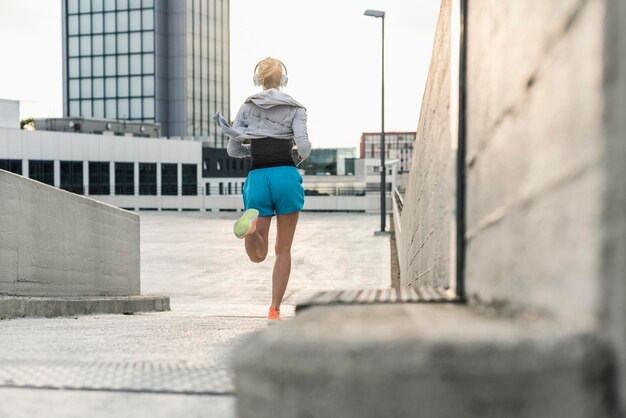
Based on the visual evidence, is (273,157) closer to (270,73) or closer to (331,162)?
(270,73)

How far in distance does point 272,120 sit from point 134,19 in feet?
252

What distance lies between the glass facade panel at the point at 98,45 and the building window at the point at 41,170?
26.9 metres

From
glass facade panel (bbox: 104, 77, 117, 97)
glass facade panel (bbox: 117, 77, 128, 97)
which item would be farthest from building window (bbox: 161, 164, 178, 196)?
glass facade panel (bbox: 104, 77, 117, 97)

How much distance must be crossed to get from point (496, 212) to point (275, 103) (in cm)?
295

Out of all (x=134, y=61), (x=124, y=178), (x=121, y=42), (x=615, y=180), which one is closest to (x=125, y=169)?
(x=124, y=178)

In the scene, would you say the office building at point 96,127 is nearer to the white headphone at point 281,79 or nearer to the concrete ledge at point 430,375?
the white headphone at point 281,79

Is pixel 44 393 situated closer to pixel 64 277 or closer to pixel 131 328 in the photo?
pixel 131 328

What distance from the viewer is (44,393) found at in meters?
1.99

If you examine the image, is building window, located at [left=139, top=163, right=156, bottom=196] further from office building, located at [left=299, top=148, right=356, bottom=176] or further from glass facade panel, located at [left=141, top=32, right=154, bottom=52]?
office building, located at [left=299, top=148, right=356, bottom=176]

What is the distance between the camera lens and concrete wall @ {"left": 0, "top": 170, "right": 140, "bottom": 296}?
5.79 m

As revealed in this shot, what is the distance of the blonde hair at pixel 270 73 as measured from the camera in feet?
15.2

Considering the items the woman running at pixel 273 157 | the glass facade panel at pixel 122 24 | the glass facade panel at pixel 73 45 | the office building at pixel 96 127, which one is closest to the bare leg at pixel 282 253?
the woman running at pixel 273 157

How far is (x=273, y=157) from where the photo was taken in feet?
15.0

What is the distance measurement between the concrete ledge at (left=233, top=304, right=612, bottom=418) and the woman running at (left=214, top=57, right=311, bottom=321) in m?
3.23
